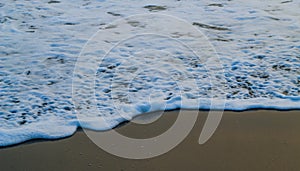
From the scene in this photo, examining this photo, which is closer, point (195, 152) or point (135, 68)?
A: point (195, 152)

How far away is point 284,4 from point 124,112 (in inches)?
175

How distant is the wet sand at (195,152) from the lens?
2609mm

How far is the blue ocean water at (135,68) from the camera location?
11.1ft

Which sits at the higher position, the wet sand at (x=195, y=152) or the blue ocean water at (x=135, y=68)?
the blue ocean water at (x=135, y=68)

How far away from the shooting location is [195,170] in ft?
8.36

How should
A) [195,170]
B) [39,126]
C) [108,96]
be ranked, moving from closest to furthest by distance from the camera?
[195,170]
[39,126]
[108,96]

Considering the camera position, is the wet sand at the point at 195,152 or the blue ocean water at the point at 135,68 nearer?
the wet sand at the point at 195,152

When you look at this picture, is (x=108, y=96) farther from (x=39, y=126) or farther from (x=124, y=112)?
(x=39, y=126)

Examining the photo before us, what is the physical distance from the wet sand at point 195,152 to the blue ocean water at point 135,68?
21 cm

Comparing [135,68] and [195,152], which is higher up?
[135,68]

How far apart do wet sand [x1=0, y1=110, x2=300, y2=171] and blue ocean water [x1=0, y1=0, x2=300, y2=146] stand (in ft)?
0.70

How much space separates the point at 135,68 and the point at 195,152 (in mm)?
1719

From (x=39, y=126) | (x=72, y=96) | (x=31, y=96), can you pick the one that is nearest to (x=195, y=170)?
(x=39, y=126)

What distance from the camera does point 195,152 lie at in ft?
8.98
